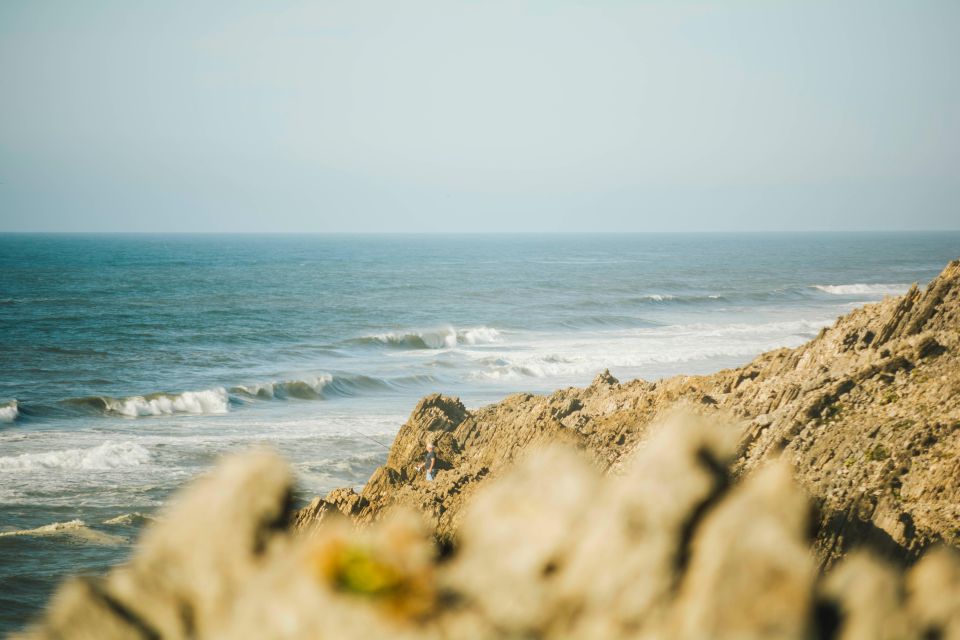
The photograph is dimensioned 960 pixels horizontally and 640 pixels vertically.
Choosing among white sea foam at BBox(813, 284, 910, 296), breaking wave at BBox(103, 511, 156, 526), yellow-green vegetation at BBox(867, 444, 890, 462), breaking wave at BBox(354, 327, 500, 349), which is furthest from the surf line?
white sea foam at BBox(813, 284, 910, 296)

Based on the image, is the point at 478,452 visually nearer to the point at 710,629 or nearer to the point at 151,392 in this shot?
the point at 710,629

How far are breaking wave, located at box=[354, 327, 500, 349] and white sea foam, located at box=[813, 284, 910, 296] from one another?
47.5m

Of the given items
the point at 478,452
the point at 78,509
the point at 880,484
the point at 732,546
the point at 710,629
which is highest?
the point at 732,546

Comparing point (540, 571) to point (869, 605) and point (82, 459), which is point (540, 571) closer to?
point (869, 605)

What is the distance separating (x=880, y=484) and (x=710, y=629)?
29.8 feet

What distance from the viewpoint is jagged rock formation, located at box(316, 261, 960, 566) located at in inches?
425

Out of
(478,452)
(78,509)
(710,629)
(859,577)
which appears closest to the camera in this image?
(710,629)

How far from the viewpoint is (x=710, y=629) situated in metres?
3.35

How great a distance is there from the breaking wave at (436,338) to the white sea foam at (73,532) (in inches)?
1464

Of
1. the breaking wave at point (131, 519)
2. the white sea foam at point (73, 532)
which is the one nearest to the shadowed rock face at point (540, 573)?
the white sea foam at point (73, 532)

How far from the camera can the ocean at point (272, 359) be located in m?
23.8

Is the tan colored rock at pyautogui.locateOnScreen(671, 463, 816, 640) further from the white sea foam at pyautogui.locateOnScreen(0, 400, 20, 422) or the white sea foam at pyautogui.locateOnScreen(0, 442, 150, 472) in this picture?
the white sea foam at pyautogui.locateOnScreen(0, 400, 20, 422)

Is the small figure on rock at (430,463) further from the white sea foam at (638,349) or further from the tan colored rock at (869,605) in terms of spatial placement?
the white sea foam at (638,349)

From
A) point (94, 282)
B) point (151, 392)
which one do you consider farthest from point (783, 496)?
point (94, 282)
